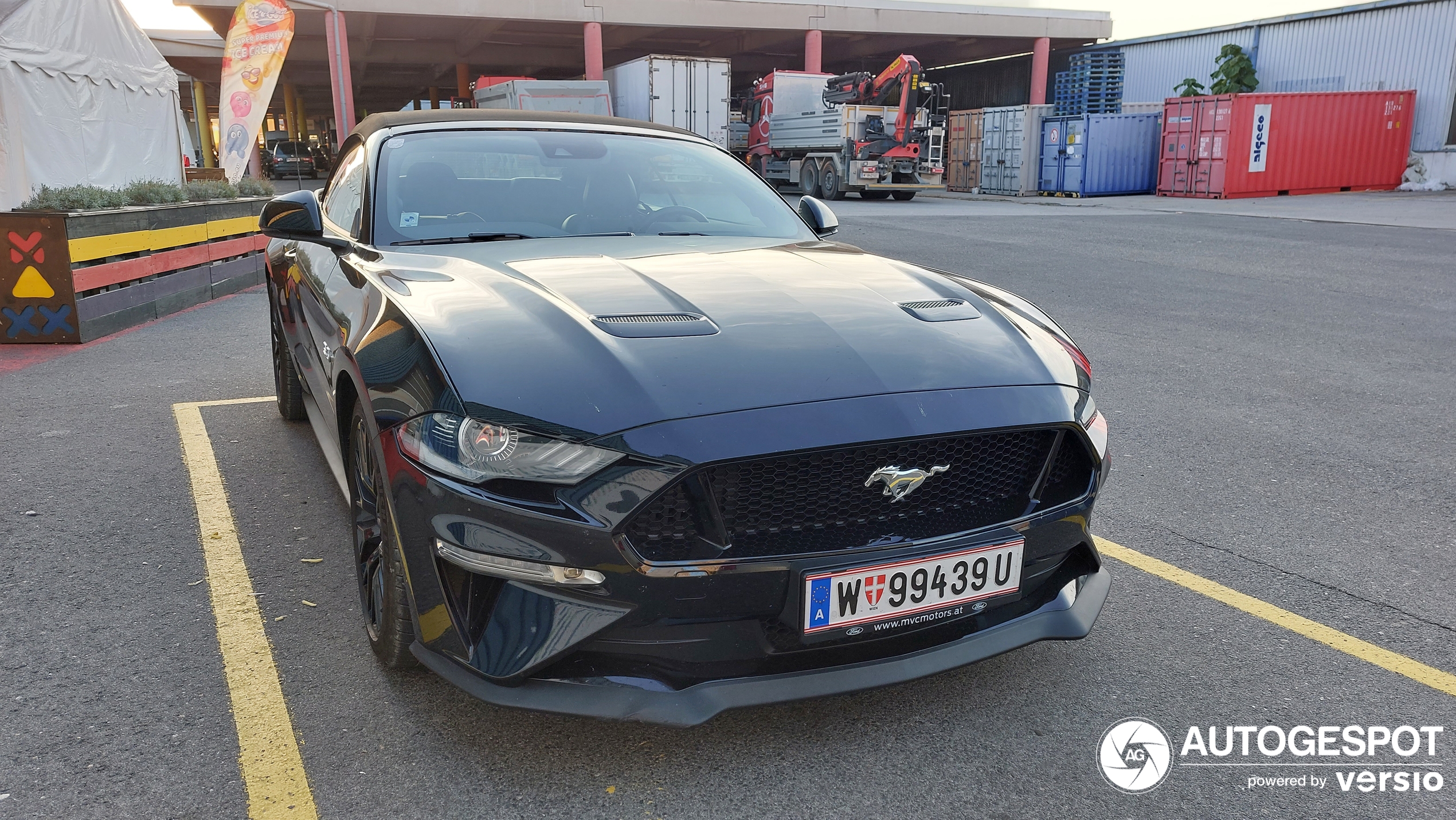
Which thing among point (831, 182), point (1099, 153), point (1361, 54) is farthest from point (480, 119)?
point (1361, 54)

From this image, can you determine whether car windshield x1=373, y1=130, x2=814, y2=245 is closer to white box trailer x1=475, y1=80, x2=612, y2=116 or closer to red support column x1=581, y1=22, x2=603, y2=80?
white box trailer x1=475, y1=80, x2=612, y2=116

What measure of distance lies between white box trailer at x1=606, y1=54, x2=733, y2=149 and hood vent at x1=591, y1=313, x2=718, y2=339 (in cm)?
2505

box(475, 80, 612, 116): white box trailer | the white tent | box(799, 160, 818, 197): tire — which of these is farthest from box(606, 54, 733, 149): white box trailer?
the white tent

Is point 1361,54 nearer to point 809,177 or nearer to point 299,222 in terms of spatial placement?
point 809,177

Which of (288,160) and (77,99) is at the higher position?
(77,99)

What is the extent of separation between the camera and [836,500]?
220 centimetres

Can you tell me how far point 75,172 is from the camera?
50.1 feet

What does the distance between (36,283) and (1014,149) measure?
25.4m

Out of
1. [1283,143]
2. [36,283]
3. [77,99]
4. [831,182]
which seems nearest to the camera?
[36,283]

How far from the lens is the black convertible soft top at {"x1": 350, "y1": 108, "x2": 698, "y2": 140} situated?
13.0ft

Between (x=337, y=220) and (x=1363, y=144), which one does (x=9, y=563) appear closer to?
(x=337, y=220)

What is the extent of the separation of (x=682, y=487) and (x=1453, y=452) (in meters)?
4.35

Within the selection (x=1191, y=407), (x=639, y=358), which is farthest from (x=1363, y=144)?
(x=639, y=358)

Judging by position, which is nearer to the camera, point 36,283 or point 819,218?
point 819,218
